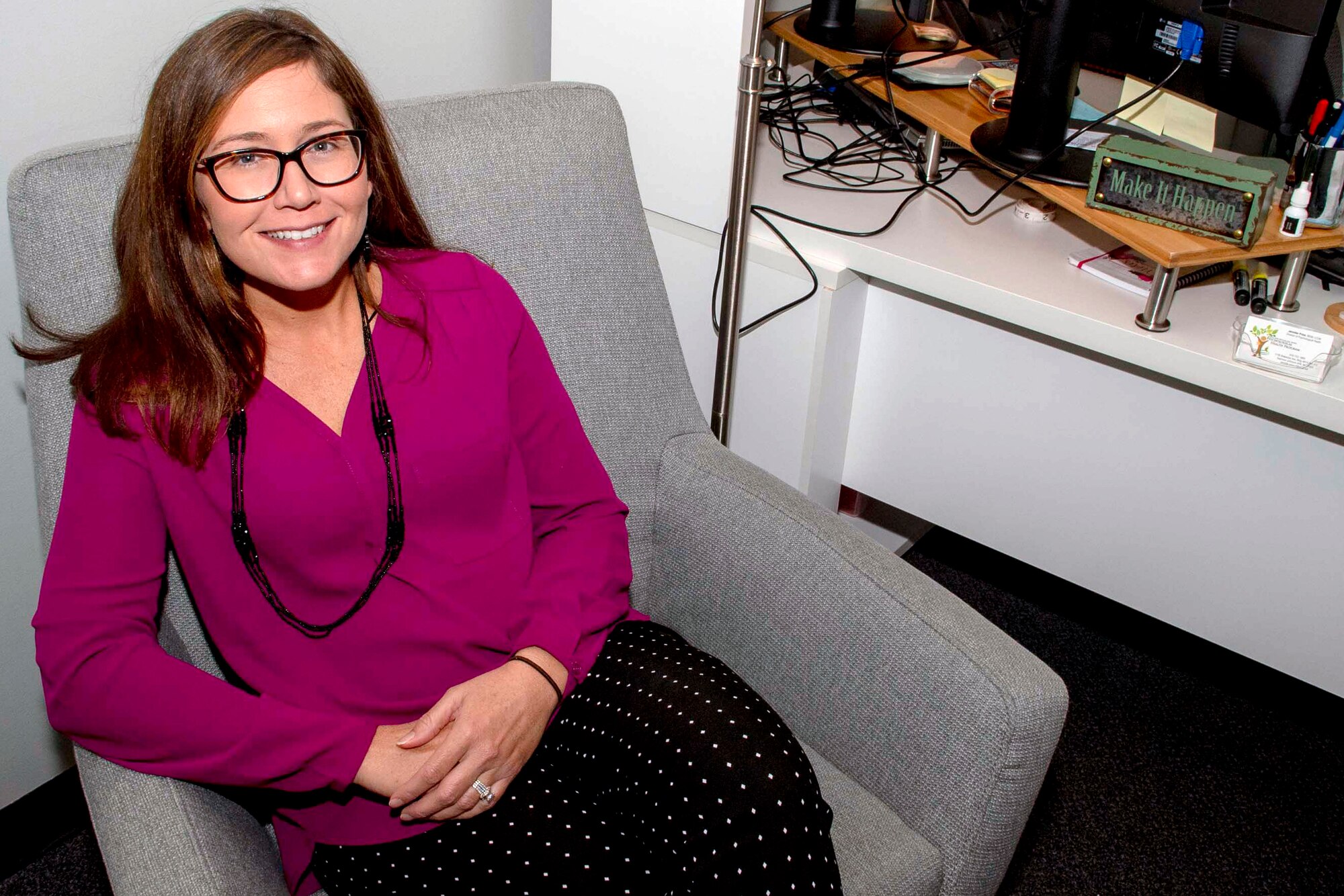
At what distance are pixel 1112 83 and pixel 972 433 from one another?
620 mm

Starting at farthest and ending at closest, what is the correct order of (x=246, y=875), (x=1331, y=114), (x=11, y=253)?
(x=1331, y=114), (x=11, y=253), (x=246, y=875)

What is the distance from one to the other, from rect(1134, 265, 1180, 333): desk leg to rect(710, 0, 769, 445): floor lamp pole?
49 centimetres

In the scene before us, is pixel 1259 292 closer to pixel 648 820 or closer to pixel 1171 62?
pixel 1171 62

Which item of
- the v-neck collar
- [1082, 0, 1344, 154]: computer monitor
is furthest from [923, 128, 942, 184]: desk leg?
the v-neck collar

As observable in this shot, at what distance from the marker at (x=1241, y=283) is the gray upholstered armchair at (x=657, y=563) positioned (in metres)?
0.63

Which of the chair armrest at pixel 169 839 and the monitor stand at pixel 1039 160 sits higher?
the monitor stand at pixel 1039 160

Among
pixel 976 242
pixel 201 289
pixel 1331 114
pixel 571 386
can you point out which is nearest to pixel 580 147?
pixel 571 386

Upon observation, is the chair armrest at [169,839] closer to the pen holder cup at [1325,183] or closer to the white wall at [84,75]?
the white wall at [84,75]

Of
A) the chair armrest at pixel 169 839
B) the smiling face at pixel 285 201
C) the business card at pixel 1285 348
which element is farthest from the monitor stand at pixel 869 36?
the chair armrest at pixel 169 839

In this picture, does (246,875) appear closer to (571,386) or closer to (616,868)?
(616,868)

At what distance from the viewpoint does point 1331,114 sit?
134 centimetres

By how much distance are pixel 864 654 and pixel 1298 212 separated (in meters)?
0.75

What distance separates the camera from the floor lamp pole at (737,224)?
1349mm

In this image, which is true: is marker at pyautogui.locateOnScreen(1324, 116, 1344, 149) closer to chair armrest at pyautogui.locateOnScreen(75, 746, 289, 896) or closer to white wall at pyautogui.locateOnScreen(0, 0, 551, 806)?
white wall at pyautogui.locateOnScreen(0, 0, 551, 806)
